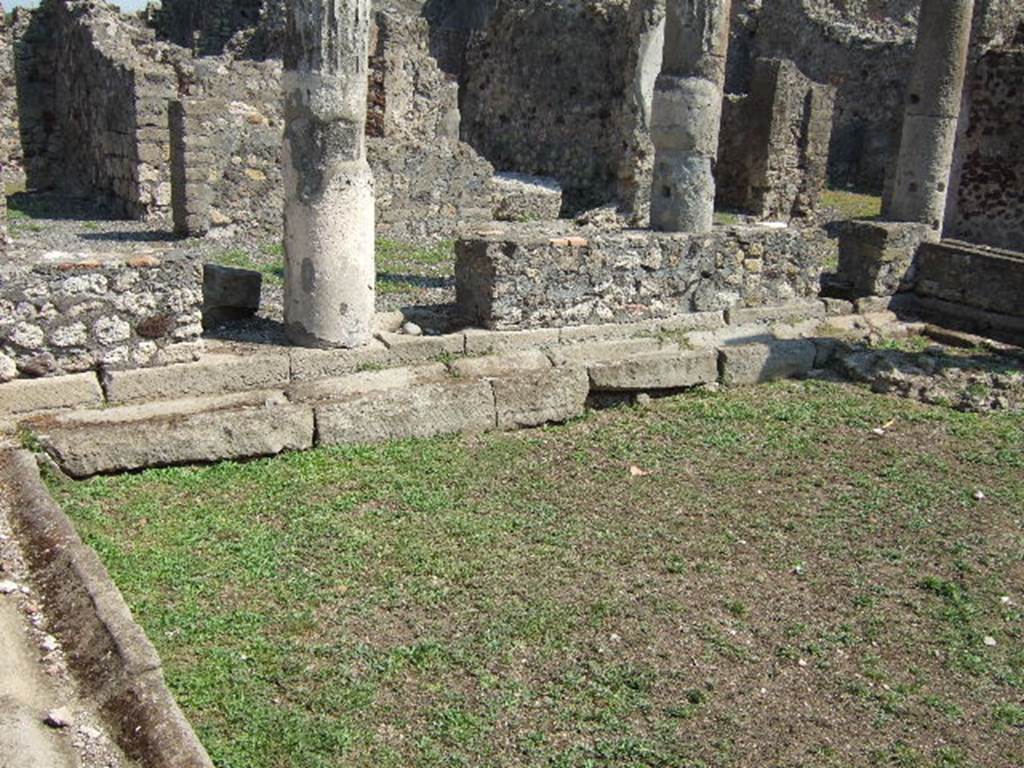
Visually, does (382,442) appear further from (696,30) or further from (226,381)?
(696,30)

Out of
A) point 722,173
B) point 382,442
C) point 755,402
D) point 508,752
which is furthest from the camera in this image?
point 722,173

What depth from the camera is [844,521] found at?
6.99 metres

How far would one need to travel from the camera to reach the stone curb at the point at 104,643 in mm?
4102

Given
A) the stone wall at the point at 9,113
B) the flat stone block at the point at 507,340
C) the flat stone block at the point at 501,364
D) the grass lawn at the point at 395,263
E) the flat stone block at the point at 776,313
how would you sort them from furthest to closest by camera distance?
the stone wall at the point at 9,113 < the grass lawn at the point at 395,263 < the flat stone block at the point at 776,313 < the flat stone block at the point at 507,340 < the flat stone block at the point at 501,364

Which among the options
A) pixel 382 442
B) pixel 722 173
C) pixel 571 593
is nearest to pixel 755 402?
pixel 382 442

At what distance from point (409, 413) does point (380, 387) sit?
37cm

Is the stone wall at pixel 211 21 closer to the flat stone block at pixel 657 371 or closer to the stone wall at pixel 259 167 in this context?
the stone wall at pixel 259 167

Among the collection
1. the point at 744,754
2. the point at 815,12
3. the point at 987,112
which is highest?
the point at 815,12

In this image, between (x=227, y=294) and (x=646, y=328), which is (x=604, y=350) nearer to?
(x=646, y=328)

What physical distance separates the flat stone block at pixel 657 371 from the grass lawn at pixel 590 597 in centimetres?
59

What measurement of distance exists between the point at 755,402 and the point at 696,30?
149 inches

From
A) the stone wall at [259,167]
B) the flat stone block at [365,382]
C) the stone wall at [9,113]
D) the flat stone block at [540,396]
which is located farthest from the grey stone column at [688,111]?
the stone wall at [9,113]

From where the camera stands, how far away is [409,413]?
7.95 m

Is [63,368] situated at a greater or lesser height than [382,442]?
greater
